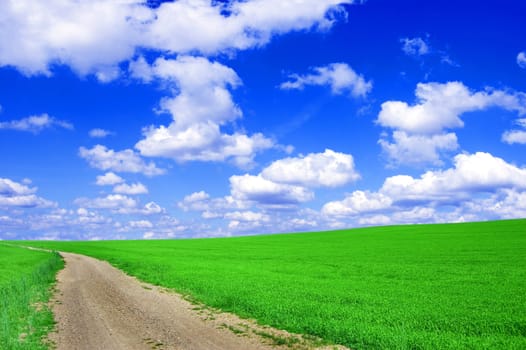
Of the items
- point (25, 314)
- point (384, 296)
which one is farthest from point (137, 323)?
point (384, 296)

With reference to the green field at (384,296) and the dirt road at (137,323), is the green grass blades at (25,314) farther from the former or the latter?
the green field at (384,296)

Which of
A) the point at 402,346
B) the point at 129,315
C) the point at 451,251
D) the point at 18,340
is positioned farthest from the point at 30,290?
the point at 451,251

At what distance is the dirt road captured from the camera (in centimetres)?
1725

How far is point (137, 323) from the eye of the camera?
20656mm

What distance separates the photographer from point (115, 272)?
1695 inches

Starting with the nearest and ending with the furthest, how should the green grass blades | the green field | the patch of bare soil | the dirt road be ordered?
the patch of bare soil
the dirt road
the green field
the green grass blades

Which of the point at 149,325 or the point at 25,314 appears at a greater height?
the point at 25,314

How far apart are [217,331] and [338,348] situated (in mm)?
5447

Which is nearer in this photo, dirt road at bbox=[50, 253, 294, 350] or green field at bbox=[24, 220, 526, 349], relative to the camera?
dirt road at bbox=[50, 253, 294, 350]

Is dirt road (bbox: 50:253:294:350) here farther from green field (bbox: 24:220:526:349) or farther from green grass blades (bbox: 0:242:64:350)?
green field (bbox: 24:220:526:349)

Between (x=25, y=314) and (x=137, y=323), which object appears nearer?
(x=137, y=323)

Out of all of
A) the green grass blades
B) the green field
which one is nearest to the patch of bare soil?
the green grass blades

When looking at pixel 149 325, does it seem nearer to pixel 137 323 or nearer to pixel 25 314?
pixel 137 323

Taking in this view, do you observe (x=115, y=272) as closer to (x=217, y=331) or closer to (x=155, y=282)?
(x=155, y=282)
